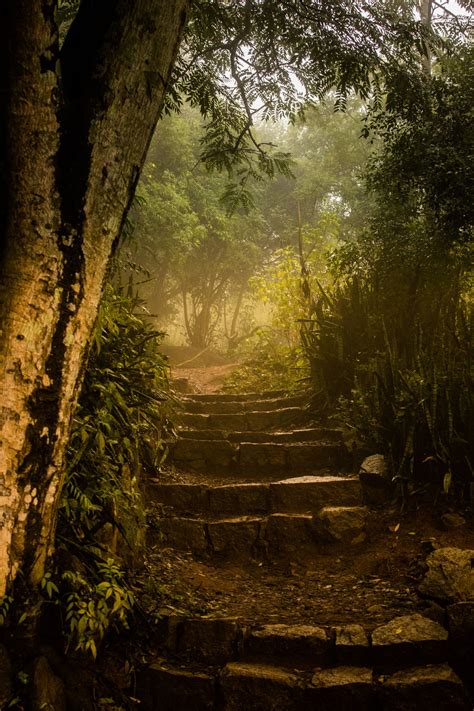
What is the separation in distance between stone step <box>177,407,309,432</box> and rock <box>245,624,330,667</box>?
3.14 m

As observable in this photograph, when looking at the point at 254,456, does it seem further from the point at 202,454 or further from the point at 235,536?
the point at 235,536

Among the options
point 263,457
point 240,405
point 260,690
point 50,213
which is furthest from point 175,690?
point 240,405

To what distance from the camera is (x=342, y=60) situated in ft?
14.4

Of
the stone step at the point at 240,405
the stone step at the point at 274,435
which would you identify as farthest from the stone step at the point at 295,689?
the stone step at the point at 240,405

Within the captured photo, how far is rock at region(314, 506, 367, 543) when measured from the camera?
11.0 feet

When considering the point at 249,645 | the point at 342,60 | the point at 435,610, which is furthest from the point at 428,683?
the point at 342,60

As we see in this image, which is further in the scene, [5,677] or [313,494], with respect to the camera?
[313,494]

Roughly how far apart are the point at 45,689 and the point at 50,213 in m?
1.88

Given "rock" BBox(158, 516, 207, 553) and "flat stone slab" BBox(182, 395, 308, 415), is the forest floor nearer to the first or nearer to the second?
"rock" BBox(158, 516, 207, 553)

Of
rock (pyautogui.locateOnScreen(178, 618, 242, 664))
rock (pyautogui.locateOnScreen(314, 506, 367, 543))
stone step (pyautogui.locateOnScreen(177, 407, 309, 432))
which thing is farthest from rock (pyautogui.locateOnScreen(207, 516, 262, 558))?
stone step (pyautogui.locateOnScreen(177, 407, 309, 432))

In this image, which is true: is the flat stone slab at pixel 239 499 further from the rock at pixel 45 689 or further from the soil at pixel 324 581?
the rock at pixel 45 689

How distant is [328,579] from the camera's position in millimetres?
3033

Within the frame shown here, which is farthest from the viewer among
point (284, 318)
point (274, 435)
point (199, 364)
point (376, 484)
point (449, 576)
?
point (199, 364)

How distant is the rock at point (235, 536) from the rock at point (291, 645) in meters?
1.02
